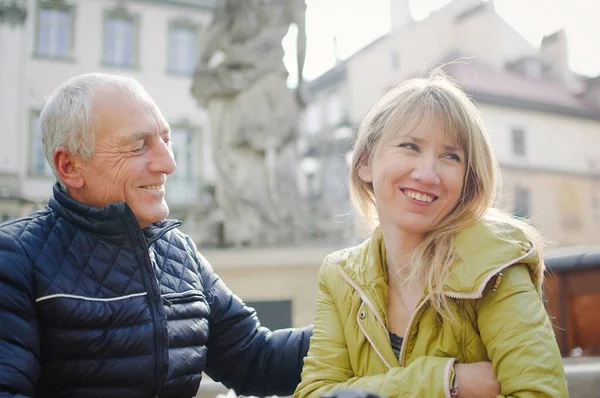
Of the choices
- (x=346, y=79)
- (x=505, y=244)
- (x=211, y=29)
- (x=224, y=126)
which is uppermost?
(x=346, y=79)

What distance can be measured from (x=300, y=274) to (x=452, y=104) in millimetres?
4442

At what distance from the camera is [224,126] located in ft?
23.5

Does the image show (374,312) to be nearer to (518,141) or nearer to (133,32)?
(133,32)

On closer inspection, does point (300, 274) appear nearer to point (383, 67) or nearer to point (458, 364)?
point (458, 364)

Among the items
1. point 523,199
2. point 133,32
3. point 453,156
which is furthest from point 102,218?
point 523,199

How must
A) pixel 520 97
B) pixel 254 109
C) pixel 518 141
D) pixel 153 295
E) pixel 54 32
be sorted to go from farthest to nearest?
pixel 518 141, pixel 520 97, pixel 54 32, pixel 254 109, pixel 153 295

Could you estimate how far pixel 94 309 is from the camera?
1705 mm

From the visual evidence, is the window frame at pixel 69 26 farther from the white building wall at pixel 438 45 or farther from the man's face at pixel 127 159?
the man's face at pixel 127 159

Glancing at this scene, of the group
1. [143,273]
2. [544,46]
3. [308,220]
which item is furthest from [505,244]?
[544,46]

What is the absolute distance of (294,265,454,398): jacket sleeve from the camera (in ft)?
4.94

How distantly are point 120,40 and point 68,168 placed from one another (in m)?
24.4

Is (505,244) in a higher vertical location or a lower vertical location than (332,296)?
higher

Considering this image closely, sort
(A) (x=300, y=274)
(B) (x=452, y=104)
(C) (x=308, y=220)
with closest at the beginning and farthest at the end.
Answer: (B) (x=452, y=104) → (A) (x=300, y=274) → (C) (x=308, y=220)

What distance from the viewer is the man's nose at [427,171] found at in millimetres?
1692
